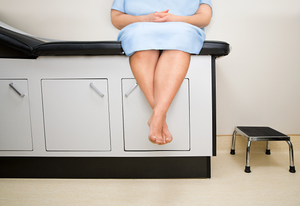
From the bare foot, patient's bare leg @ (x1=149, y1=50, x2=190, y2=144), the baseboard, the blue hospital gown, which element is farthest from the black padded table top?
the baseboard

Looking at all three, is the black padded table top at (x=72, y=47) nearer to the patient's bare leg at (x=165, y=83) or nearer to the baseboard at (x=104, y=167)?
the patient's bare leg at (x=165, y=83)

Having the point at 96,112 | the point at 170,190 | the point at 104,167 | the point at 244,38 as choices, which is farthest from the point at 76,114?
the point at 244,38

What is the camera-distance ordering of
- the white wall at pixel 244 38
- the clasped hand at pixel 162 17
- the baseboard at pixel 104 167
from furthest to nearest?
the white wall at pixel 244 38 → the baseboard at pixel 104 167 → the clasped hand at pixel 162 17

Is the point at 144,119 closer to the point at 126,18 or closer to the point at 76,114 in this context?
the point at 76,114

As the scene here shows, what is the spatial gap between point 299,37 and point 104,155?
167cm

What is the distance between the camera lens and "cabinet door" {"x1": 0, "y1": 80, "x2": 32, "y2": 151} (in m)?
1.03

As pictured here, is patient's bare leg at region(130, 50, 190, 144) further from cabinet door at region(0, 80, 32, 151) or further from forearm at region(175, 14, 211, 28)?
cabinet door at region(0, 80, 32, 151)

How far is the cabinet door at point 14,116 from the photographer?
3.37 ft

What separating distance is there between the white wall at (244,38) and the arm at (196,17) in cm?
59

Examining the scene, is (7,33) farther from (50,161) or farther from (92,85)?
(50,161)

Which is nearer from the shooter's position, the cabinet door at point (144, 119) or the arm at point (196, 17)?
the arm at point (196, 17)

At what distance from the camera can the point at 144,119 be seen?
1.03 meters

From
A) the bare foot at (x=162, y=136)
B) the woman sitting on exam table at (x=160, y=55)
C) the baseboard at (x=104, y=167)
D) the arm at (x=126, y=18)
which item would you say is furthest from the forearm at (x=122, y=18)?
the baseboard at (x=104, y=167)

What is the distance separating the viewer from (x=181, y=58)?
76cm
